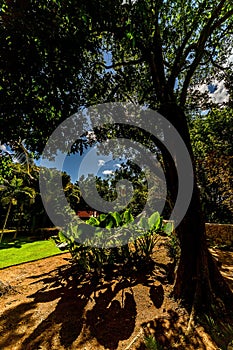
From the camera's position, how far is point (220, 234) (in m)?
10.9

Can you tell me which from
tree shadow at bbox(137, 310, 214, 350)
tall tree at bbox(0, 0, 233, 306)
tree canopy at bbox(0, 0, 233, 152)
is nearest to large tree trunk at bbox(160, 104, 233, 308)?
tall tree at bbox(0, 0, 233, 306)

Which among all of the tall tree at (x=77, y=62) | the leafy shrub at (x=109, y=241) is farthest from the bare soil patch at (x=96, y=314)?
the tall tree at (x=77, y=62)

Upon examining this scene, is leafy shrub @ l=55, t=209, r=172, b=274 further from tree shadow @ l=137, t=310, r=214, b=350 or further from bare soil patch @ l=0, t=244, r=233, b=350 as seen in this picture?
tree shadow @ l=137, t=310, r=214, b=350

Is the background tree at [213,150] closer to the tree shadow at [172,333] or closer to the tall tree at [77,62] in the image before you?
the tall tree at [77,62]

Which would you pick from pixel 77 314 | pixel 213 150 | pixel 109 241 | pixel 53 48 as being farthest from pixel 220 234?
pixel 53 48

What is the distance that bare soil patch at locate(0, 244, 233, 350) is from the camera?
348 cm

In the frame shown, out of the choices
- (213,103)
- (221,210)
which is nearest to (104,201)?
(221,210)

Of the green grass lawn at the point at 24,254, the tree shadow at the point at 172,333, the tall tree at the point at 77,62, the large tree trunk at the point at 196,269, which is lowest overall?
the green grass lawn at the point at 24,254

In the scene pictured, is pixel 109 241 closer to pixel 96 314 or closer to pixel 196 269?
pixel 96 314

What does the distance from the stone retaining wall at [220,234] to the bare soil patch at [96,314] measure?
4372mm

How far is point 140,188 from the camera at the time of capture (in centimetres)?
2222

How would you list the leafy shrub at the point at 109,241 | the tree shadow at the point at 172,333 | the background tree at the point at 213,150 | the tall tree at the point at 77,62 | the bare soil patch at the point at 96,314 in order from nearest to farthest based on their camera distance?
the tree shadow at the point at 172,333 < the bare soil patch at the point at 96,314 < the tall tree at the point at 77,62 < the leafy shrub at the point at 109,241 < the background tree at the point at 213,150

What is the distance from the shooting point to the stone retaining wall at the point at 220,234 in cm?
1044

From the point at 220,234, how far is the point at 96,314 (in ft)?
28.7
